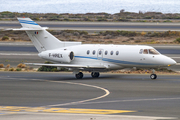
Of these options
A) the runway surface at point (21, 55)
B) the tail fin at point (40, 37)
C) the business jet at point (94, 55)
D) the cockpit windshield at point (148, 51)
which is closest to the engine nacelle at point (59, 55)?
the business jet at point (94, 55)

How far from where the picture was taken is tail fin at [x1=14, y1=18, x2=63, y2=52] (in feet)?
104

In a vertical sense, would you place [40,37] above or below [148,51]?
above

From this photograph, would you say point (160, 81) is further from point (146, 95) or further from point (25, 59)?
point (25, 59)

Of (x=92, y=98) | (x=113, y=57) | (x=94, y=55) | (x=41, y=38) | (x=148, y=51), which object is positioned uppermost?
(x=41, y=38)

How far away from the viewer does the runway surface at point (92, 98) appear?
1552 centimetres

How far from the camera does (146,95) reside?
66.2ft

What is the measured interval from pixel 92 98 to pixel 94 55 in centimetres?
1083

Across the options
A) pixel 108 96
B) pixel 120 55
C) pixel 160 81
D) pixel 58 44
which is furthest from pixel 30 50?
pixel 108 96

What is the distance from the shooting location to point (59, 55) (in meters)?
30.3

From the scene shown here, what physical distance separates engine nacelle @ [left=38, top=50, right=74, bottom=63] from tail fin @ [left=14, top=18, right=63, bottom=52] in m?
1.04

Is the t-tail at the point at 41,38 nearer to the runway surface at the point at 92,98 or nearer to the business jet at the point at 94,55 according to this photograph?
the business jet at the point at 94,55

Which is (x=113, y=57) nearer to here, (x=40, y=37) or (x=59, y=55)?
(x=59, y=55)

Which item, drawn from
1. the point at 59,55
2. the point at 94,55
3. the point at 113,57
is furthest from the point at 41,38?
the point at 113,57

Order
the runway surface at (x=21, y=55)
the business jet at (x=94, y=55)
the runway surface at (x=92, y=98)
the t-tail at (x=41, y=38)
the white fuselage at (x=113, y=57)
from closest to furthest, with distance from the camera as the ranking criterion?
the runway surface at (x=92, y=98) < the white fuselage at (x=113, y=57) < the business jet at (x=94, y=55) < the t-tail at (x=41, y=38) < the runway surface at (x=21, y=55)
